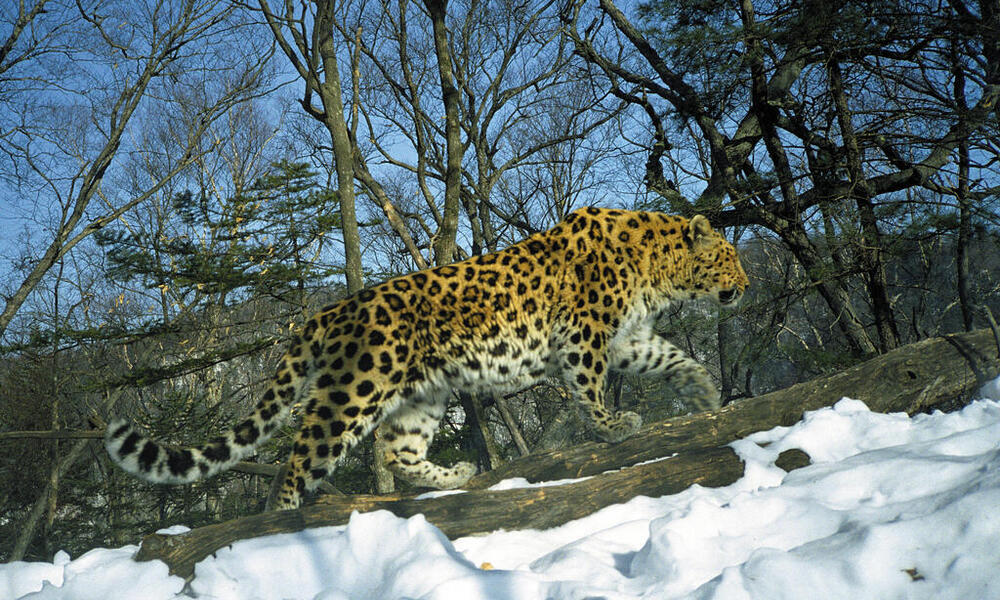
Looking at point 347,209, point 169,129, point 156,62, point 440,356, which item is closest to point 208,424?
point 347,209

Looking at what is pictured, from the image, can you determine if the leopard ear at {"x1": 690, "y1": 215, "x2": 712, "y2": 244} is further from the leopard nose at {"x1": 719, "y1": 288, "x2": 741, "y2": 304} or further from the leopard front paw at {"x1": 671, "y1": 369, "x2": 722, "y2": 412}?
the leopard front paw at {"x1": 671, "y1": 369, "x2": 722, "y2": 412}

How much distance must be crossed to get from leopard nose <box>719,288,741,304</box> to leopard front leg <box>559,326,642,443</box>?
1.77 metres

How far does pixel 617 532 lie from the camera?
13.8 ft

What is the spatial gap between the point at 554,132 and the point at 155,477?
58.3 ft

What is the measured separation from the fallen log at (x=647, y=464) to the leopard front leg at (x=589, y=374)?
84 centimetres

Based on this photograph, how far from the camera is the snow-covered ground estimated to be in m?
2.86

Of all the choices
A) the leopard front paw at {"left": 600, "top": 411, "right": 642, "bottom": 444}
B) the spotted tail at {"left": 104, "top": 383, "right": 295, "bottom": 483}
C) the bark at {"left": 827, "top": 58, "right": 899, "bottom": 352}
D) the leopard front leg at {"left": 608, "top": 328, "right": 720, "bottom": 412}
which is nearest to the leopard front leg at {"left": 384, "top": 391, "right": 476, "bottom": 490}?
the spotted tail at {"left": 104, "top": 383, "right": 295, "bottom": 483}

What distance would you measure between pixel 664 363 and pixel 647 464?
2673 mm

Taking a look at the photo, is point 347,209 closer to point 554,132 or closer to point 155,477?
point 155,477

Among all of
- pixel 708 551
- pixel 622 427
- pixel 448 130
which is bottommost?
pixel 708 551

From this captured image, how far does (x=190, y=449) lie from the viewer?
18.1 feet

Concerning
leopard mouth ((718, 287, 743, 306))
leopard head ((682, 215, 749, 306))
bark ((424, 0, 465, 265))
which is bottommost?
leopard mouth ((718, 287, 743, 306))

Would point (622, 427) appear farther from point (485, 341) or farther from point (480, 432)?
point (480, 432)

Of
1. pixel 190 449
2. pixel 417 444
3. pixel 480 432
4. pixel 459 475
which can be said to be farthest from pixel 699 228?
pixel 480 432
